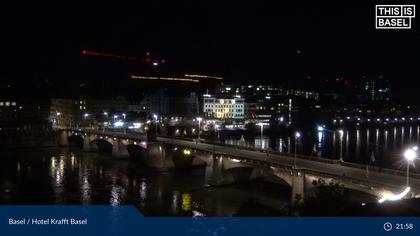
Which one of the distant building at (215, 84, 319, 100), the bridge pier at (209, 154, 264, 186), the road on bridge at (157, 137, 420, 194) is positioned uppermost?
the distant building at (215, 84, 319, 100)

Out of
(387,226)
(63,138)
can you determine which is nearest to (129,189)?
(387,226)

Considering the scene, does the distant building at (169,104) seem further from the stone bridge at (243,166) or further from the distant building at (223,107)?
the stone bridge at (243,166)

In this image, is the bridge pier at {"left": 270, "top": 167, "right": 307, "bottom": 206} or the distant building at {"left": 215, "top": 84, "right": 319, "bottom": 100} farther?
the distant building at {"left": 215, "top": 84, "right": 319, "bottom": 100}

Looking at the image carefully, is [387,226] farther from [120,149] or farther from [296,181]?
[120,149]

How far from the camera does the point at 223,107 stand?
390 feet

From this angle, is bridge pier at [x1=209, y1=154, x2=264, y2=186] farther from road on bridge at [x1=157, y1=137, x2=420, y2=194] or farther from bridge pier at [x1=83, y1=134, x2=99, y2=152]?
bridge pier at [x1=83, y1=134, x2=99, y2=152]

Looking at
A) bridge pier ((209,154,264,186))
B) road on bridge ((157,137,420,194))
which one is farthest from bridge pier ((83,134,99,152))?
→ bridge pier ((209,154,264,186))

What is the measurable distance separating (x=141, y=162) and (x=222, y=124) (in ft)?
175

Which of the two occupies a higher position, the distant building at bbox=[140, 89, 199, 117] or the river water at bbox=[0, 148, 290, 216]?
the distant building at bbox=[140, 89, 199, 117]

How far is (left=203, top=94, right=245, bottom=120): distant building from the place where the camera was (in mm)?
117562

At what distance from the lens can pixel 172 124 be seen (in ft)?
344

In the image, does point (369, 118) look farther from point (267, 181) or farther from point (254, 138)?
point (267, 181)

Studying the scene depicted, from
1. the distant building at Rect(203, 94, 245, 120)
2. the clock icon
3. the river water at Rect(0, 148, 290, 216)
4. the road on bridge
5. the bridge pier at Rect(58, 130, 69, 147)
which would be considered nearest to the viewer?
the clock icon

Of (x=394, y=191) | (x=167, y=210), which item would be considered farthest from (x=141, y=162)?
(x=394, y=191)
